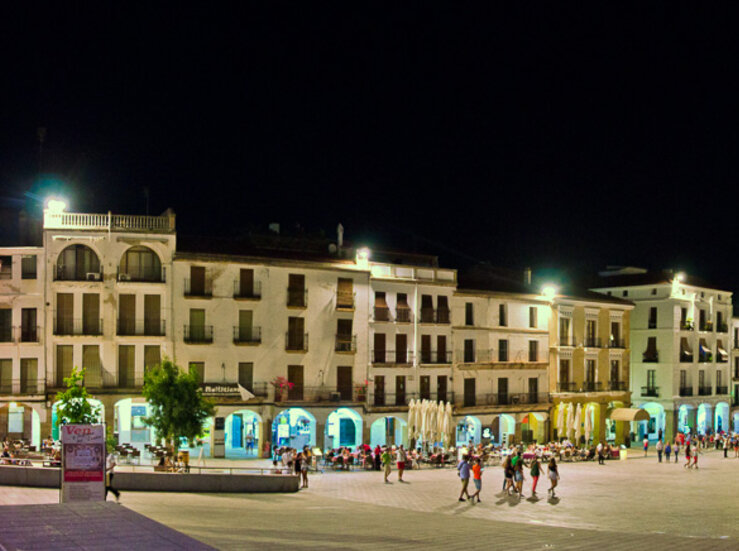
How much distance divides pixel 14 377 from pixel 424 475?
2060cm

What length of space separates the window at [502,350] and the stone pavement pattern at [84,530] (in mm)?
45431

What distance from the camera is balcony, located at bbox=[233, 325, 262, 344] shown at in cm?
4931

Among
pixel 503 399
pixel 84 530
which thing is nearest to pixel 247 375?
pixel 503 399

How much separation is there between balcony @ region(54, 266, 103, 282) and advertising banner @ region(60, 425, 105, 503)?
26.0m

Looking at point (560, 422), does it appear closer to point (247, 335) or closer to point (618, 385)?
point (618, 385)

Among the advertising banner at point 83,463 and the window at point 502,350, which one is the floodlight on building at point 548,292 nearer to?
the window at point 502,350

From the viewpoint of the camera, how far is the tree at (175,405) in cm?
3862

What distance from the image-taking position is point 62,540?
13.0 metres

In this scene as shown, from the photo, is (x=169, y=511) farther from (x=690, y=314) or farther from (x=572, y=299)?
(x=690, y=314)

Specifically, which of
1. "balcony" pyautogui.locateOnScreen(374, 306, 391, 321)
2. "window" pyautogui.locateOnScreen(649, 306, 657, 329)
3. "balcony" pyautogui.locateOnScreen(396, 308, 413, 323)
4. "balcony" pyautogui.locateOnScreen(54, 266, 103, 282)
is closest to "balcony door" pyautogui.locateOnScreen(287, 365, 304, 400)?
"balcony" pyautogui.locateOnScreen(374, 306, 391, 321)

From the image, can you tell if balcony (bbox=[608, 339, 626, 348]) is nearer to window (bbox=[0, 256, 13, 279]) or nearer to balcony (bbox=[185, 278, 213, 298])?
balcony (bbox=[185, 278, 213, 298])

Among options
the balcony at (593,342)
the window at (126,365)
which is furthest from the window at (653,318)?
the window at (126,365)

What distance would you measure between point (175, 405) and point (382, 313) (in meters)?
18.4

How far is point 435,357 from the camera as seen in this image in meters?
56.5
